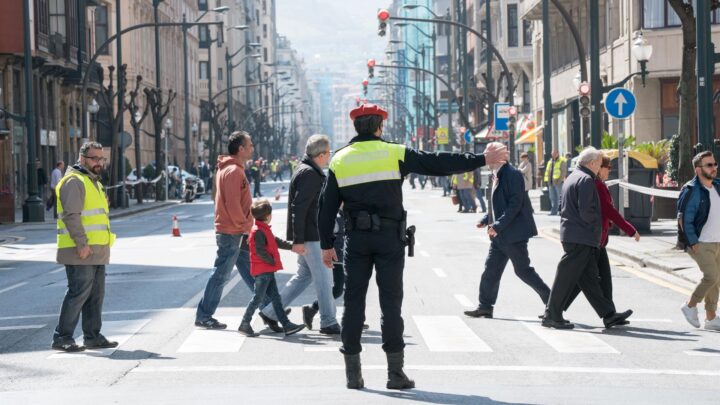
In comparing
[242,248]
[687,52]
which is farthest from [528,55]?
[242,248]

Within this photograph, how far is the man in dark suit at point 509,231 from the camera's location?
13.7 meters

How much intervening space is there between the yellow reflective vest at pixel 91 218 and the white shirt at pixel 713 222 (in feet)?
17.0

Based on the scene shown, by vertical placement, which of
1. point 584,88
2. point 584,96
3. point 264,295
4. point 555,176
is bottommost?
point 264,295

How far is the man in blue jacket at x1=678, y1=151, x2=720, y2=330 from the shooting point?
12844 mm

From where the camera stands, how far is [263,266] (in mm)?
12625

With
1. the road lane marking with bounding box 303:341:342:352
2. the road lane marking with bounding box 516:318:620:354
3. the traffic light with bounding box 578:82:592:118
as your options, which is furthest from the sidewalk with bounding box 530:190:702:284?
the road lane marking with bounding box 303:341:342:352

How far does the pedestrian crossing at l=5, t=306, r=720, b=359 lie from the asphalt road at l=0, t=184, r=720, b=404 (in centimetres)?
2

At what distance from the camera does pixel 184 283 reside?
18.4m

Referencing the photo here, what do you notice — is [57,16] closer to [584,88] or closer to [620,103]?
[584,88]

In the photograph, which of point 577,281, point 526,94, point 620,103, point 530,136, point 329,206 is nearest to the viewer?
point 329,206

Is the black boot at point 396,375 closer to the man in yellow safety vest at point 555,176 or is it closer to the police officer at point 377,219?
the police officer at point 377,219

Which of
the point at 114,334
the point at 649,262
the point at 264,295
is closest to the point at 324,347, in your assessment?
the point at 264,295

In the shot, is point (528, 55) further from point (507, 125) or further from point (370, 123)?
point (370, 123)

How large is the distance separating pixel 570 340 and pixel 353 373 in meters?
3.25
